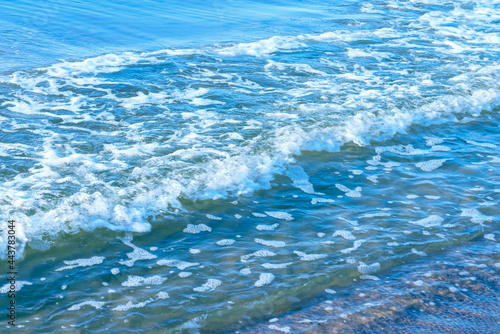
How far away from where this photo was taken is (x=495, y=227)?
19.4ft

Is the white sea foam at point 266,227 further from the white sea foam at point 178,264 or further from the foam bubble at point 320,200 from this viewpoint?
the white sea foam at point 178,264

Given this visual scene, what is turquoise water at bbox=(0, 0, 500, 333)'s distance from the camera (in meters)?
4.84

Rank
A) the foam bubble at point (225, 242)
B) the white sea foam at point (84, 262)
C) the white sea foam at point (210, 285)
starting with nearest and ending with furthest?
the white sea foam at point (210, 285), the white sea foam at point (84, 262), the foam bubble at point (225, 242)

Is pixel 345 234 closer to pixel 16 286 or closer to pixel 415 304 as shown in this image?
pixel 415 304

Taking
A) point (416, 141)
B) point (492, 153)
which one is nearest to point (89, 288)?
point (416, 141)

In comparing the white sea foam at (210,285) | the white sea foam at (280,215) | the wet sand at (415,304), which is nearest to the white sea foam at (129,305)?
the white sea foam at (210,285)

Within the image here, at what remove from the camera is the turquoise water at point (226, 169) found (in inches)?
190

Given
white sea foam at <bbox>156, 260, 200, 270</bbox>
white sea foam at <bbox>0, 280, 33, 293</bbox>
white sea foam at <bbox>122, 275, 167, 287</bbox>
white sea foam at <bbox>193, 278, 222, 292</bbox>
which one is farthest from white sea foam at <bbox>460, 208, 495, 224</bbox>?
white sea foam at <bbox>0, 280, 33, 293</bbox>

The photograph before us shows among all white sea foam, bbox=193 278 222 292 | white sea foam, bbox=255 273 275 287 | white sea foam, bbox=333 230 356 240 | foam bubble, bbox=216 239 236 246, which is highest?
white sea foam, bbox=333 230 356 240

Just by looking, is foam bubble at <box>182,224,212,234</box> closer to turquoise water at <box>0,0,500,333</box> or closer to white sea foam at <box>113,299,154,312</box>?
turquoise water at <box>0,0,500,333</box>

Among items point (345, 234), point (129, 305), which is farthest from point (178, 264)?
point (345, 234)

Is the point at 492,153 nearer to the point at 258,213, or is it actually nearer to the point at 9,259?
the point at 258,213

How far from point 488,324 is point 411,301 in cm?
64

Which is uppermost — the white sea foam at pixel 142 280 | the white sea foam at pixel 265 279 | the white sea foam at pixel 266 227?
the white sea foam at pixel 266 227
